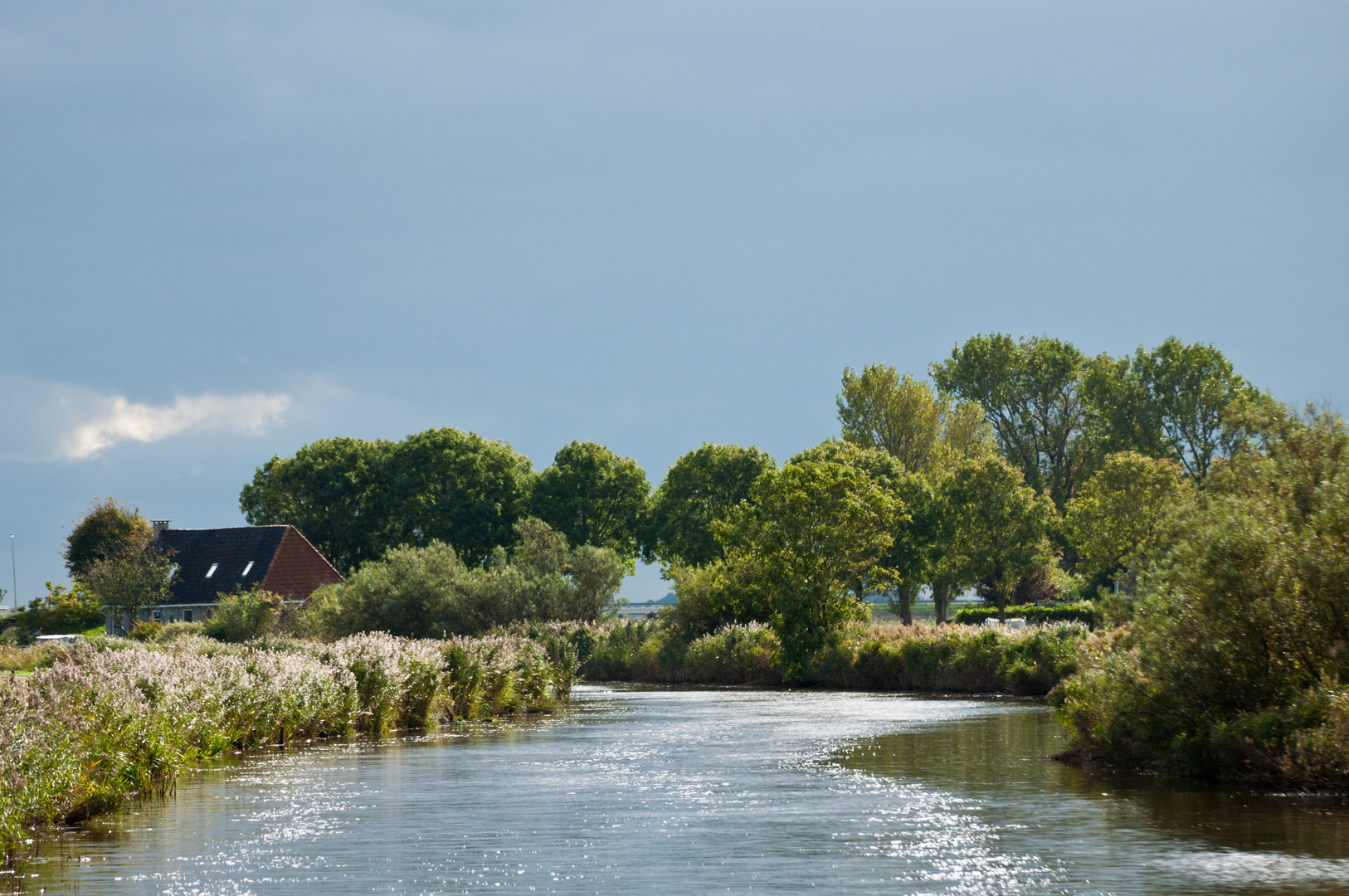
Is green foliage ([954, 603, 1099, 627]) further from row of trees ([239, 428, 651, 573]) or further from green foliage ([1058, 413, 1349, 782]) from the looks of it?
green foliage ([1058, 413, 1349, 782])

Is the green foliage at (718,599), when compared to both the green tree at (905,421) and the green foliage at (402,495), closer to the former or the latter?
the green foliage at (402,495)

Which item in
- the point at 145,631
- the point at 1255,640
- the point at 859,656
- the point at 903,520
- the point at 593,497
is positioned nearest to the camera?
the point at 1255,640

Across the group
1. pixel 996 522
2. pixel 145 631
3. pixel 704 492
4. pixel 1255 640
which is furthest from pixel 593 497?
pixel 1255 640

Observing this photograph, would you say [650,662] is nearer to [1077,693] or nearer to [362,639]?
[362,639]

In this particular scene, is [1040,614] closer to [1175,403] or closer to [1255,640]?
[1175,403]

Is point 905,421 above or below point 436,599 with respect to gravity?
above

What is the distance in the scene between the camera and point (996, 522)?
75562mm

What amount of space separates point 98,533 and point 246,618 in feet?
94.1

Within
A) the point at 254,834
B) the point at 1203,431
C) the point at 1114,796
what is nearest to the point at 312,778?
the point at 254,834

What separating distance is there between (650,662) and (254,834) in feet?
137

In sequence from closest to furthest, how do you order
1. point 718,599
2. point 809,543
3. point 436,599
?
1. point 809,543
2. point 718,599
3. point 436,599

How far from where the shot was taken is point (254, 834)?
46.6 ft

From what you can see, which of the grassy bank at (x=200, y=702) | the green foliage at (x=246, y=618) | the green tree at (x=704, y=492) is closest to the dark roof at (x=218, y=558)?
the green foliage at (x=246, y=618)

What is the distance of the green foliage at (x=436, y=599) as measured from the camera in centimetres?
5519
